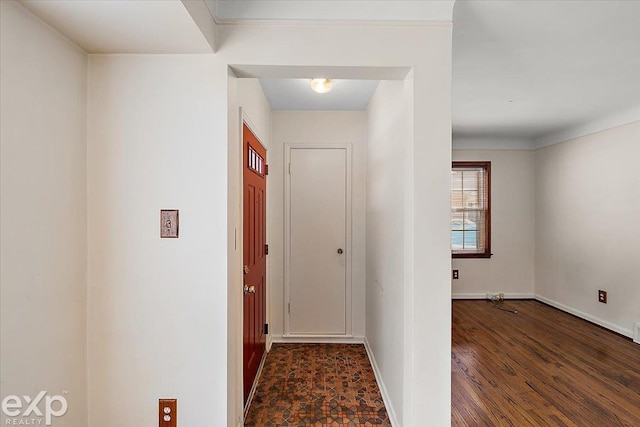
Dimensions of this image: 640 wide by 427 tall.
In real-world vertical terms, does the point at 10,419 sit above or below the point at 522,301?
above

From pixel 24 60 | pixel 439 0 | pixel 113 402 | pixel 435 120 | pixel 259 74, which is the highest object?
pixel 439 0

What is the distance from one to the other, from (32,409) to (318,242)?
2.50 m

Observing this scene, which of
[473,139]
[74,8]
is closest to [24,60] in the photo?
[74,8]

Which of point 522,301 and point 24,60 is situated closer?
point 24,60

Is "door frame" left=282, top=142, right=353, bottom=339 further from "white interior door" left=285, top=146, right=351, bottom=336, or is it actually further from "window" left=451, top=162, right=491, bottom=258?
"window" left=451, top=162, right=491, bottom=258

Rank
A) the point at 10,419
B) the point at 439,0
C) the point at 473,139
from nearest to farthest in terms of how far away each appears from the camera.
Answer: the point at 10,419 < the point at 439,0 < the point at 473,139

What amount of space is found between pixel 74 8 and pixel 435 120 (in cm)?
150

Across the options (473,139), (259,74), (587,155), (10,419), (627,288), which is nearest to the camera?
(10,419)

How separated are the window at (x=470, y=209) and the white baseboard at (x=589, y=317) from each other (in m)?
1.08

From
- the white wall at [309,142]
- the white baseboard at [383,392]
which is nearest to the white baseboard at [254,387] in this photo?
the white wall at [309,142]

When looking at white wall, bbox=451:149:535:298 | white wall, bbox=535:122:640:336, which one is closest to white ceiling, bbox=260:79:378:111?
white wall, bbox=451:149:535:298

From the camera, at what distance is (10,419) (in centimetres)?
118

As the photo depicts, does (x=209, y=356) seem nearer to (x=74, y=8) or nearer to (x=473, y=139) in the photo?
(x=74, y=8)

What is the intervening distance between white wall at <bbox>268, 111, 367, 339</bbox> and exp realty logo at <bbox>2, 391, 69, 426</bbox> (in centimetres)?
Answer: 214
